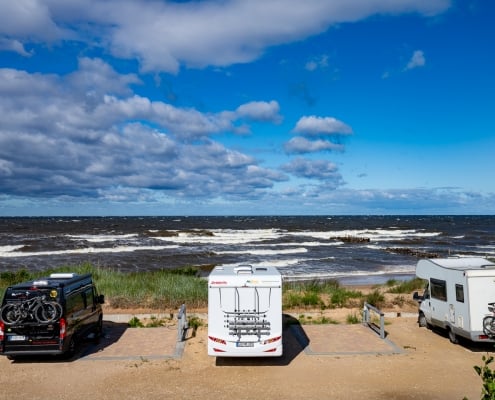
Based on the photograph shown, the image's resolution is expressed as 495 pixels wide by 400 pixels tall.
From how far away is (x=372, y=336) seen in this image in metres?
14.3

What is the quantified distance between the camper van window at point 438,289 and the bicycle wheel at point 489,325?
157 cm

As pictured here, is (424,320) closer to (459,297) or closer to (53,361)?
(459,297)

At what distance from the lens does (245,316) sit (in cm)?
1096

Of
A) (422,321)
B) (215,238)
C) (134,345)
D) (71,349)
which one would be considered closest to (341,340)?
(422,321)

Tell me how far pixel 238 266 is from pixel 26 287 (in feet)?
17.2

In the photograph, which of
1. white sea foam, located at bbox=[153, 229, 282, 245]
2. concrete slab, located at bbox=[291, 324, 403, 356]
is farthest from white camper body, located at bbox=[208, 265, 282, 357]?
white sea foam, located at bbox=[153, 229, 282, 245]

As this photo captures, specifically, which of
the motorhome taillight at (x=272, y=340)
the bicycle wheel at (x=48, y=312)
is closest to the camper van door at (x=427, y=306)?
the motorhome taillight at (x=272, y=340)

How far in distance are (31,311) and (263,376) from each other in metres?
5.68

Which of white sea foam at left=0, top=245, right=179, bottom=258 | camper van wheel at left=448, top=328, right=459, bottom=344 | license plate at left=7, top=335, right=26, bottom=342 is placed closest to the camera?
license plate at left=7, top=335, right=26, bottom=342

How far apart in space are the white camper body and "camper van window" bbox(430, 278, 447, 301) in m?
5.67

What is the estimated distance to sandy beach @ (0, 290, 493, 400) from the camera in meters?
9.84

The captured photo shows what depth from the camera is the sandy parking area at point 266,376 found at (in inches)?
387

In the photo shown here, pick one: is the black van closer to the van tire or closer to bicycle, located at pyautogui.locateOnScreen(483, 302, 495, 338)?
the van tire

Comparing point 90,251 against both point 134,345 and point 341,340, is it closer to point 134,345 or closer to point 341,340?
point 134,345
